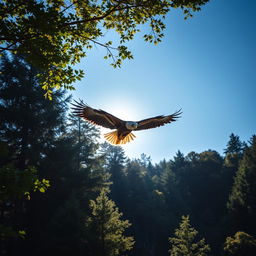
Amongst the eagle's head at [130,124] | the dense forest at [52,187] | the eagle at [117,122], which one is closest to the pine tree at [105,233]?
the dense forest at [52,187]

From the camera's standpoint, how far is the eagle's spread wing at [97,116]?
22.5ft

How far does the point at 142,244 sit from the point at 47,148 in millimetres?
23945

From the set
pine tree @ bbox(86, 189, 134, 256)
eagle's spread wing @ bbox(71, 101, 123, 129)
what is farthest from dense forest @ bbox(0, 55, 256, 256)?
eagle's spread wing @ bbox(71, 101, 123, 129)

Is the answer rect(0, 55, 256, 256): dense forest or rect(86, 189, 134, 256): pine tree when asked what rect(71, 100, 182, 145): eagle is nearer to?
rect(0, 55, 256, 256): dense forest

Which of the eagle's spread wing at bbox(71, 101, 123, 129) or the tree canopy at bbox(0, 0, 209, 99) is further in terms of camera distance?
the eagle's spread wing at bbox(71, 101, 123, 129)

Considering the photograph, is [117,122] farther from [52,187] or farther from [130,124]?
[52,187]

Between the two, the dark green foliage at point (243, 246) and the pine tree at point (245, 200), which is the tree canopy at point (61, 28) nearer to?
the dark green foliage at point (243, 246)

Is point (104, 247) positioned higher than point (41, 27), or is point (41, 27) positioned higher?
point (41, 27)

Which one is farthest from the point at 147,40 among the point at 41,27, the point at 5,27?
the point at 5,27

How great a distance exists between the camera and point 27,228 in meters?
13.7

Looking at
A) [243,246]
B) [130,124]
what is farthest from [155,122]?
[243,246]

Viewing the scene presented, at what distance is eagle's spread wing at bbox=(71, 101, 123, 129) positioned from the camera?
686 centimetres

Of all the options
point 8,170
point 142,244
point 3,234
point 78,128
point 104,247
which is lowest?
point 142,244

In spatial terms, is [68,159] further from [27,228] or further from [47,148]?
[27,228]
